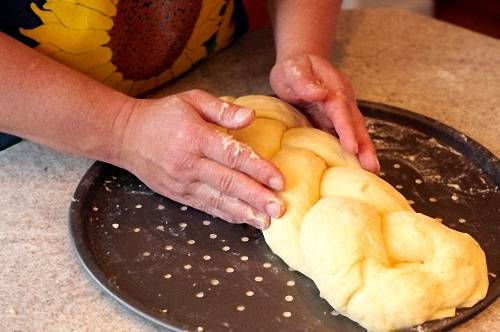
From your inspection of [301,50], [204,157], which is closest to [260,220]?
[204,157]

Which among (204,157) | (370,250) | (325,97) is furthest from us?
(325,97)

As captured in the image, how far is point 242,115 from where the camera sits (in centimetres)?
87

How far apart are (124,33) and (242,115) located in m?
0.30

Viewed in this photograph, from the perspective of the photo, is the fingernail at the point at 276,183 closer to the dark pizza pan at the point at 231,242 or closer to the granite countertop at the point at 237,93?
the dark pizza pan at the point at 231,242

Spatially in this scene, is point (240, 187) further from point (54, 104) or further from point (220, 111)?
point (54, 104)

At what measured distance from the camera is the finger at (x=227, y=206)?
88 cm

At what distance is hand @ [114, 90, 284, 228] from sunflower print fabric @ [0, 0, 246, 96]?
0.55 ft

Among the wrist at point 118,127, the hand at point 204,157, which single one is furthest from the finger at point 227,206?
the wrist at point 118,127

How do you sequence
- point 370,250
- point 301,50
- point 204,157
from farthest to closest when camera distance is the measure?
point 301,50 < point 204,157 < point 370,250

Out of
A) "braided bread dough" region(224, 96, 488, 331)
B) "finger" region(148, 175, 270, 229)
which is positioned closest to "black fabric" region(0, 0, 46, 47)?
"finger" region(148, 175, 270, 229)

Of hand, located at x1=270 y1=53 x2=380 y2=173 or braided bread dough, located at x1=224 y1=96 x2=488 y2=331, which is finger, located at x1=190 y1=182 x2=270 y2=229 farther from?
hand, located at x1=270 y1=53 x2=380 y2=173

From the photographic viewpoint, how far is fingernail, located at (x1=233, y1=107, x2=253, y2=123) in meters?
0.87

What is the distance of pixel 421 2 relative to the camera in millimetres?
2281

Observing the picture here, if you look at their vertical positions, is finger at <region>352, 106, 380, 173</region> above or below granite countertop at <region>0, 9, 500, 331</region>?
above
